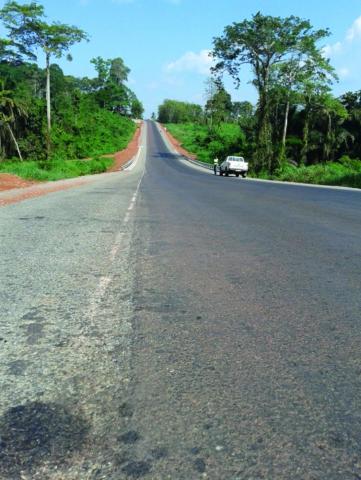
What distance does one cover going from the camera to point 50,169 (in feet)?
107

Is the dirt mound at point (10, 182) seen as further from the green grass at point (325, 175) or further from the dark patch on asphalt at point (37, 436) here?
the dark patch on asphalt at point (37, 436)

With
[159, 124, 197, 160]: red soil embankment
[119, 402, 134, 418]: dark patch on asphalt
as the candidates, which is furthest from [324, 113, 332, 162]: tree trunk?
[119, 402, 134, 418]: dark patch on asphalt

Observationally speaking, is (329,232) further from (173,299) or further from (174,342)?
(174,342)

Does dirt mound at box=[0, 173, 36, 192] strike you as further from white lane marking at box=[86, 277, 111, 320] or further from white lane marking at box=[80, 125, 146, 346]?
white lane marking at box=[86, 277, 111, 320]

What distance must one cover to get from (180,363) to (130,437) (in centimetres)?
88

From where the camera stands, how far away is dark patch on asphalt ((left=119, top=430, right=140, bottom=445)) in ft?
7.20

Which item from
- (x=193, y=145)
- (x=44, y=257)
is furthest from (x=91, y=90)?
(x=44, y=257)

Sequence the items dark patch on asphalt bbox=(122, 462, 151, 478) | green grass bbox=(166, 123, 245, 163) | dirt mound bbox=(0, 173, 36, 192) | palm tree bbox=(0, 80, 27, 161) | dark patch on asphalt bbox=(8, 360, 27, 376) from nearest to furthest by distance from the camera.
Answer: dark patch on asphalt bbox=(122, 462, 151, 478), dark patch on asphalt bbox=(8, 360, 27, 376), dirt mound bbox=(0, 173, 36, 192), palm tree bbox=(0, 80, 27, 161), green grass bbox=(166, 123, 245, 163)

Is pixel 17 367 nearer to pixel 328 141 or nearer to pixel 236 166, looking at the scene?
pixel 236 166

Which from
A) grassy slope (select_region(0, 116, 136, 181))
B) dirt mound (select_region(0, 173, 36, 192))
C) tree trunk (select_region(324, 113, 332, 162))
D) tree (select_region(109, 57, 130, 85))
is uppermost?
tree (select_region(109, 57, 130, 85))

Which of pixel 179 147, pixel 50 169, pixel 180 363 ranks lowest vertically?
pixel 50 169

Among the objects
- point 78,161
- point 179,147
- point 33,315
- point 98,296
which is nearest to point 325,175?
point 78,161

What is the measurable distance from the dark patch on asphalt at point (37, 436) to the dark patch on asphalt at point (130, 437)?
0.19 m

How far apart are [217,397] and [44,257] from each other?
4425 millimetres
